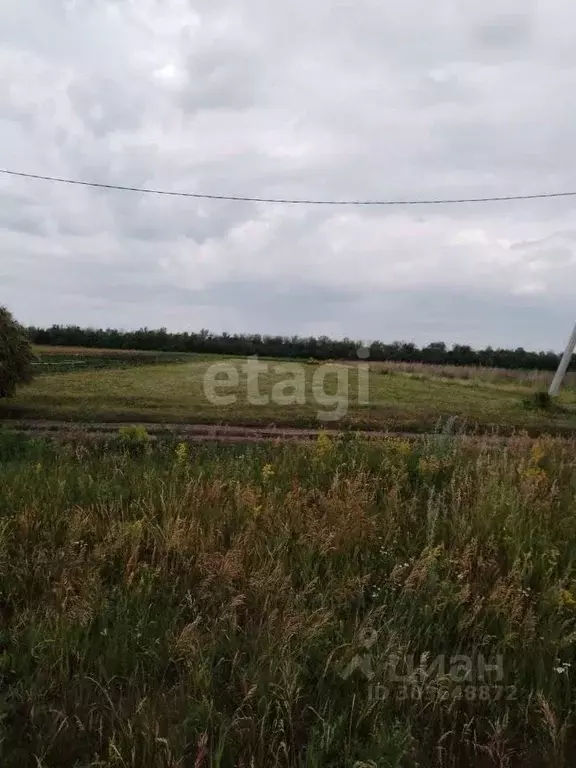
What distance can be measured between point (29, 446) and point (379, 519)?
18.0 feet

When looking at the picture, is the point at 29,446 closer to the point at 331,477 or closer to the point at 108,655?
the point at 331,477

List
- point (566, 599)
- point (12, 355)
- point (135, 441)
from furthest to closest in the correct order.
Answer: point (12, 355)
point (135, 441)
point (566, 599)

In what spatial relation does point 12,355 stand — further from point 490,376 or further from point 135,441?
point 490,376

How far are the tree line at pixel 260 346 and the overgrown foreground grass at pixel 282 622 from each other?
1693 inches

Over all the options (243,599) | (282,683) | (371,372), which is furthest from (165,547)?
(371,372)

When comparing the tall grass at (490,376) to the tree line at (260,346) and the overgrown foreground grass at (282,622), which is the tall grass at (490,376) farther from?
the overgrown foreground grass at (282,622)

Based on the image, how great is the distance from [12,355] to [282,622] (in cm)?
1237

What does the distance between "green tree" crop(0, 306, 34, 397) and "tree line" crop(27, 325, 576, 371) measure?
32.6m

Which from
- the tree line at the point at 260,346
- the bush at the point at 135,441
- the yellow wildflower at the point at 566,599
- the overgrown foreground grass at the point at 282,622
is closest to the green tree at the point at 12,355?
the bush at the point at 135,441

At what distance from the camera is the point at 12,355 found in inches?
553

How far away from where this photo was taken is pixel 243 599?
12.5 feet

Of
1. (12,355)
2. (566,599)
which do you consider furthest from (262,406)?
(566,599)

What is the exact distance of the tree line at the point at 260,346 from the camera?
158 ft

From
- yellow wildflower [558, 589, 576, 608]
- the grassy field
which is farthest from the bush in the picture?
yellow wildflower [558, 589, 576, 608]
